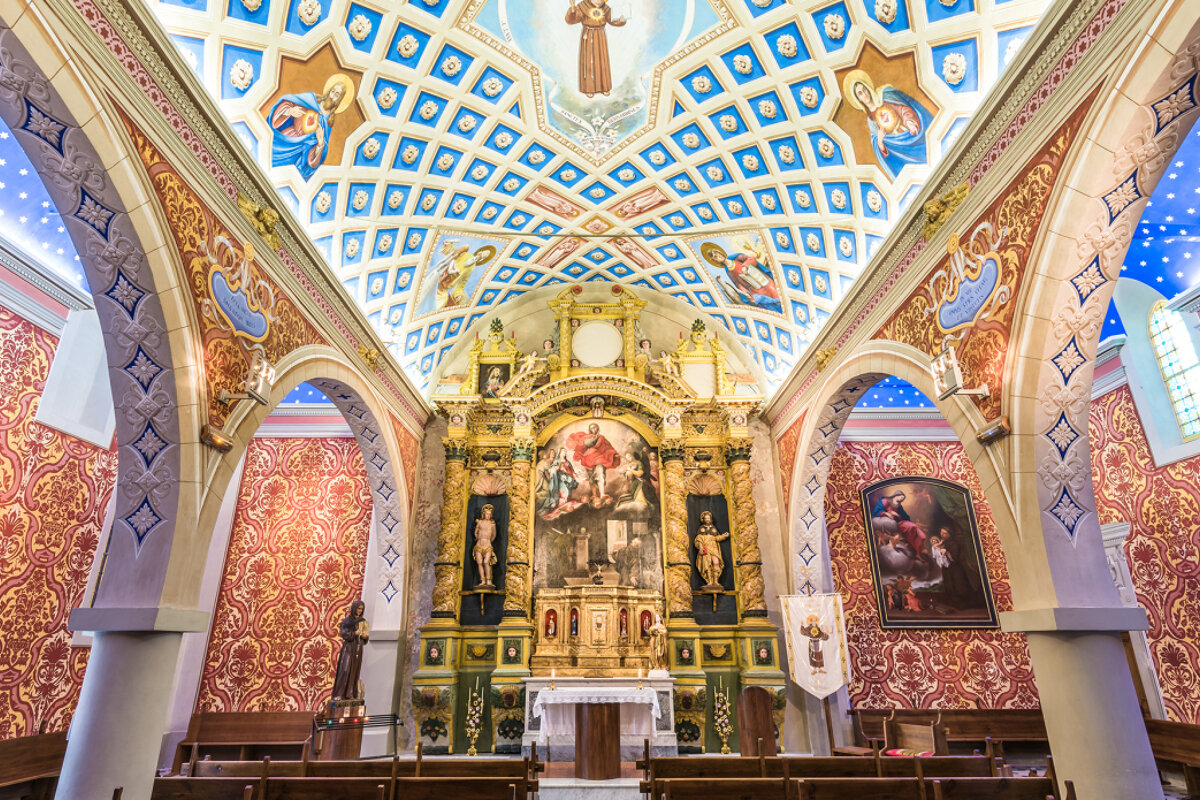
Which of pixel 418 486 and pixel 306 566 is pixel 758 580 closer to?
pixel 418 486

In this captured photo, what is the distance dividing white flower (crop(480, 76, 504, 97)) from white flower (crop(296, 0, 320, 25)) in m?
2.58

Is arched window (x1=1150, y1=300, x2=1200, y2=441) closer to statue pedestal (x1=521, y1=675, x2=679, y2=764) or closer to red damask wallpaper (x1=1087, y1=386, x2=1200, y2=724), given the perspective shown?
red damask wallpaper (x1=1087, y1=386, x2=1200, y2=724)

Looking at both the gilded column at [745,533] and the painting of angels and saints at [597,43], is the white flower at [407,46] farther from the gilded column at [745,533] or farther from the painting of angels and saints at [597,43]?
the gilded column at [745,533]

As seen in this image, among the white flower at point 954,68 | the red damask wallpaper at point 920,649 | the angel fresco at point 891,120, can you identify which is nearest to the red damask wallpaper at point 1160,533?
the red damask wallpaper at point 920,649

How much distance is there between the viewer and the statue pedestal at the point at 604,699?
1080cm

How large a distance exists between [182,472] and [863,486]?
41.3ft

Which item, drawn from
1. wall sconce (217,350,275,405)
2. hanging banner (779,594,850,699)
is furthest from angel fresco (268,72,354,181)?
hanging banner (779,594,850,699)

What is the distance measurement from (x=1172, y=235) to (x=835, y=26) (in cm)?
564

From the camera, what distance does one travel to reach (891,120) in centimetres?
822

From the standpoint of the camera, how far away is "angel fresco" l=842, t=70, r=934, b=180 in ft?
26.0

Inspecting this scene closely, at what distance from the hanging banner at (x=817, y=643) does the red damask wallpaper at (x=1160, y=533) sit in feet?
14.5

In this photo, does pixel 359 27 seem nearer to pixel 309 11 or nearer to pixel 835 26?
pixel 309 11

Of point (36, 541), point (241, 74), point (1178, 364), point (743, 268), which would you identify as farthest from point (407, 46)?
point (1178, 364)

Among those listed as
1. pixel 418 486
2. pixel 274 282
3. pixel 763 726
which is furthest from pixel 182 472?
pixel 763 726
